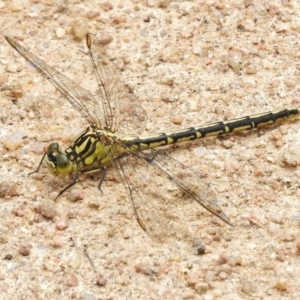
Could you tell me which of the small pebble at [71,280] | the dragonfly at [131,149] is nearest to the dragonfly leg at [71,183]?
the dragonfly at [131,149]

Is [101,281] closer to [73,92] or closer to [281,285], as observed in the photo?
[281,285]

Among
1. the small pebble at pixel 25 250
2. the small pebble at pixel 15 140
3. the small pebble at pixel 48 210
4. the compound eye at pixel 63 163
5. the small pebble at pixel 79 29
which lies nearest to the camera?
the small pebble at pixel 25 250

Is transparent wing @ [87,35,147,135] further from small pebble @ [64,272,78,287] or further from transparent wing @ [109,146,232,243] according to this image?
small pebble @ [64,272,78,287]

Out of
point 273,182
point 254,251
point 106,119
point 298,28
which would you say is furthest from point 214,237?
point 298,28

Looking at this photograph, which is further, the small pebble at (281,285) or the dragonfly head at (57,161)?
the dragonfly head at (57,161)

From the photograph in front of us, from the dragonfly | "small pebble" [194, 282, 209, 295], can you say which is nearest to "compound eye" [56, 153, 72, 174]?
the dragonfly

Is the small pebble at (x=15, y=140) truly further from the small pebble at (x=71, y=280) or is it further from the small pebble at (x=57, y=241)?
the small pebble at (x=71, y=280)

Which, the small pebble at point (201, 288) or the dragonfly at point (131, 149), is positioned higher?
the dragonfly at point (131, 149)

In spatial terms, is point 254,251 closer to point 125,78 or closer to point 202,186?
point 202,186
